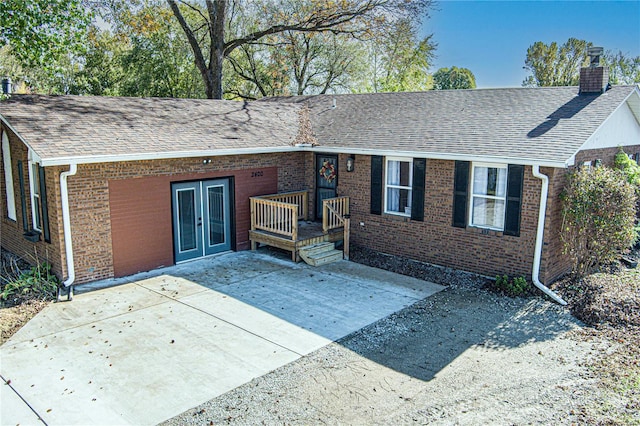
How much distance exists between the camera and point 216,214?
12.7 metres

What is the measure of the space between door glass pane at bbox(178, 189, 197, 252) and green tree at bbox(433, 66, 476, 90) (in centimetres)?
5184

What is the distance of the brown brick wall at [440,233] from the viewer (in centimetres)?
1047

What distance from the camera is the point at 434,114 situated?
13570mm

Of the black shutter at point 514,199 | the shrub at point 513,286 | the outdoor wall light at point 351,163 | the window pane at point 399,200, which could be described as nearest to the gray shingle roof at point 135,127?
the outdoor wall light at point 351,163

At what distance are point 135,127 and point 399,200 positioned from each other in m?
6.68

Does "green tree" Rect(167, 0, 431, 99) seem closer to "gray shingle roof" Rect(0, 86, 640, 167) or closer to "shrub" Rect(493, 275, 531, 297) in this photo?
"gray shingle roof" Rect(0, 86, 640, 167)

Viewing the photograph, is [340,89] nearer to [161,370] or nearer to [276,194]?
[276,194]

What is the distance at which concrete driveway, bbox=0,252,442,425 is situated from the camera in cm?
618

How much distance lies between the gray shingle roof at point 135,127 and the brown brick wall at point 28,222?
828 mm

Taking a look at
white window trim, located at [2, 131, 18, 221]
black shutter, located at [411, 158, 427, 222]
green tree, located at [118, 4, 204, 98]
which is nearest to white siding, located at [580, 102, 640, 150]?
black shutter, located at [411, 158, 427, 222]

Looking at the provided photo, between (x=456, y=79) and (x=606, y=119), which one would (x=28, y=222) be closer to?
(x=606, y=119)

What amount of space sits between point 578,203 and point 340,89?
24865mm

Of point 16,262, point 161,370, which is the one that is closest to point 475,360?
point 161,370

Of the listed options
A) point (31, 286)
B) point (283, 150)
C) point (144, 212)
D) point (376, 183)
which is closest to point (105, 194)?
point (144, 212)
